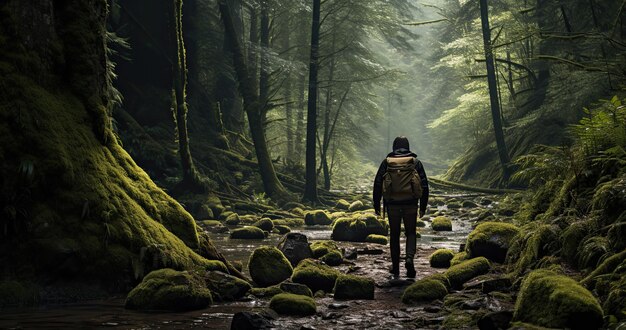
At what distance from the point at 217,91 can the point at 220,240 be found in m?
16.7

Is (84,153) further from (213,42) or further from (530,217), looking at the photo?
(213,42)

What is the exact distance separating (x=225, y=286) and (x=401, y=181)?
3086 mm

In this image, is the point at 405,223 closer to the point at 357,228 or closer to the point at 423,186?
the point at 423,186

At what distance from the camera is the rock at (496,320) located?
17.3 ft

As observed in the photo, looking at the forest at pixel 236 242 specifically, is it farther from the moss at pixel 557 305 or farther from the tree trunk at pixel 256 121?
the tree trunk at pixel 256 121

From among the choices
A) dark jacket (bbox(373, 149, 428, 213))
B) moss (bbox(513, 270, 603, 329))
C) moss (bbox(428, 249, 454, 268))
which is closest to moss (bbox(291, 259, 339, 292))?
dark jacket (bbox(373, 149, 428, 213))

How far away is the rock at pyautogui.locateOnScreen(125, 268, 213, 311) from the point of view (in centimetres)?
648

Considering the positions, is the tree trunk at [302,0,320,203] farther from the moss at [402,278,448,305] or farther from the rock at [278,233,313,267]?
the moss at [402,278,448,305]

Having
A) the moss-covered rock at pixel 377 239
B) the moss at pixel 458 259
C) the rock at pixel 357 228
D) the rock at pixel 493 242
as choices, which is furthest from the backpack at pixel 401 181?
the rock at pixel 357 228

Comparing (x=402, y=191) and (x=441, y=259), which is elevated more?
(x=402, y=191)

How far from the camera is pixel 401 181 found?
8.67m

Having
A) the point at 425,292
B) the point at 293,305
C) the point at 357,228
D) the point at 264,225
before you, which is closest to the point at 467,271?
the point at 425,292

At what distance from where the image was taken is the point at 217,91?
2977cm

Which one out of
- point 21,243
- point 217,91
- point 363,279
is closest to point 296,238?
point 363,279
